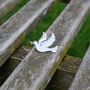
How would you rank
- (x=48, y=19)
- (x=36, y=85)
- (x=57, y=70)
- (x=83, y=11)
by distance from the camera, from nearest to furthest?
(x=36, y=85) → (x=57, y=70) → (x=83, y=11) → (x=48, y=19)

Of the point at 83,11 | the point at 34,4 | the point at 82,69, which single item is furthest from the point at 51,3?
the point at 82,69

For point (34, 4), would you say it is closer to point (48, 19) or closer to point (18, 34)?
point (18, 34)

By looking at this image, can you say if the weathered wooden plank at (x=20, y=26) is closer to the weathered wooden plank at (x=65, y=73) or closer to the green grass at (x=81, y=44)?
the weathered wooden plank at (x=65, y=73)

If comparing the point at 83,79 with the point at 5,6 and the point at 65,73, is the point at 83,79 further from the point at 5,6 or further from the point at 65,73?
the point at 5,6

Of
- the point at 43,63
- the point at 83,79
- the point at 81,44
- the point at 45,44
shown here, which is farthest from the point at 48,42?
the point at 81,44

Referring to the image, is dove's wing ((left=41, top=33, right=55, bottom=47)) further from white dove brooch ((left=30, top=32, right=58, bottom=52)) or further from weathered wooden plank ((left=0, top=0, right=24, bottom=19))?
weathered wooden plank ((left=0, top=0, right=24, bottom=19))

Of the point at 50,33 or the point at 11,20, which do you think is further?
the point at 11,20

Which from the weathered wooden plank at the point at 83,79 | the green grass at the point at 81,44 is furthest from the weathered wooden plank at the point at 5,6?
the green grass at the point at 81,44
